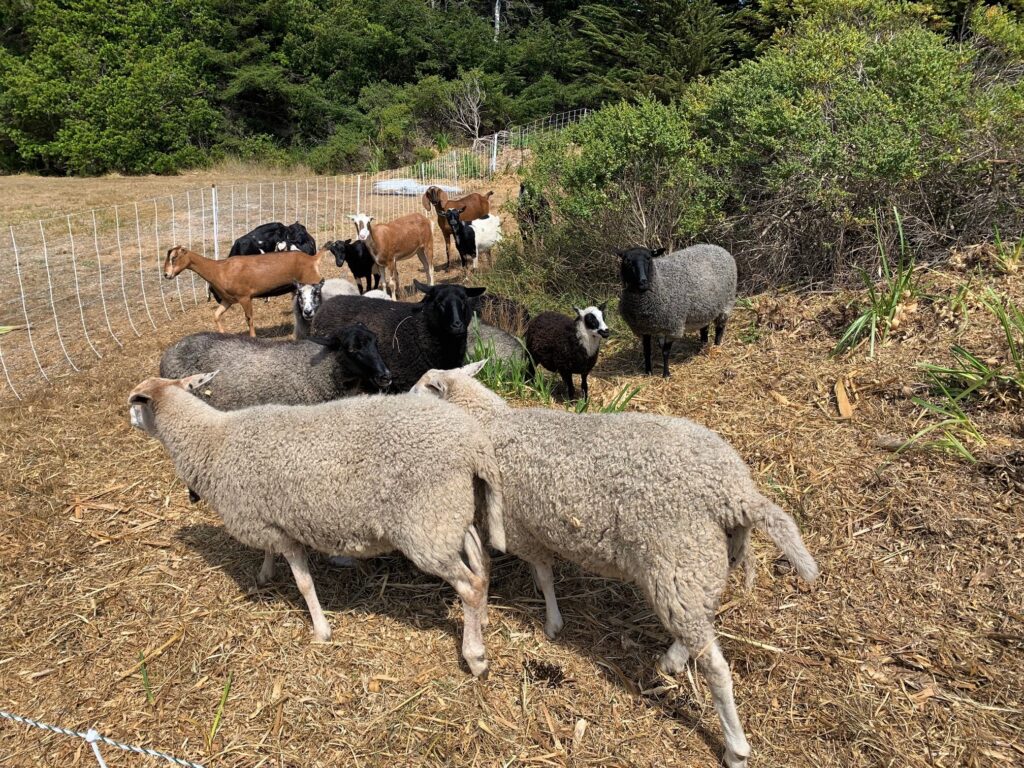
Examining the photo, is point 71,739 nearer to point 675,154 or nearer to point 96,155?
point 675,154

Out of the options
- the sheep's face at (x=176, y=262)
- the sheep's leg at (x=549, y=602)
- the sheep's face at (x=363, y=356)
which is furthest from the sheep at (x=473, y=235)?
the sheep's leg at (x=549, y=602)

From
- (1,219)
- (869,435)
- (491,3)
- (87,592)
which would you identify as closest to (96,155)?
(1,219)

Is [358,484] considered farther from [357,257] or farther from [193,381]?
[357,257]

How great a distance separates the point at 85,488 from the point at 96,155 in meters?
26.6

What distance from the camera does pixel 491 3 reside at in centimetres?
3603

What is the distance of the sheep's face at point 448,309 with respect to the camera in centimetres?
567

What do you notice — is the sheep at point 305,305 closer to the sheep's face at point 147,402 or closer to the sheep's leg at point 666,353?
the sheep's face at point 147,402

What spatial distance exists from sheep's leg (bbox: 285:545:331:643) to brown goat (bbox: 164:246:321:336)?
5660 millimetres

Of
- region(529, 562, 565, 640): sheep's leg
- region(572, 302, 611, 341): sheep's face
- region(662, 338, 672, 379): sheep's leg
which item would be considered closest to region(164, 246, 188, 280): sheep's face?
region(572, 302, 611, 341): sheep's face

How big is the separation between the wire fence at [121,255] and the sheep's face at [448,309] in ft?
15.3

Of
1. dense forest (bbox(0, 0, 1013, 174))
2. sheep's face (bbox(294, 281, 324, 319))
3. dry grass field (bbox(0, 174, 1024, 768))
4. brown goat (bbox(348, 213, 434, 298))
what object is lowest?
dry grass field (bbox(0, 174, 1024, 768))

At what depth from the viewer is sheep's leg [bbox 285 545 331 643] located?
3.72 m

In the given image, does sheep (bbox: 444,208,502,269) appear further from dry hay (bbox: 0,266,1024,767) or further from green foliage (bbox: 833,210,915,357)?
dry hay (bbox: 0,266,1024,767)

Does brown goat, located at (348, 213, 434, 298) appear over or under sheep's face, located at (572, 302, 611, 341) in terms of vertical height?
over
